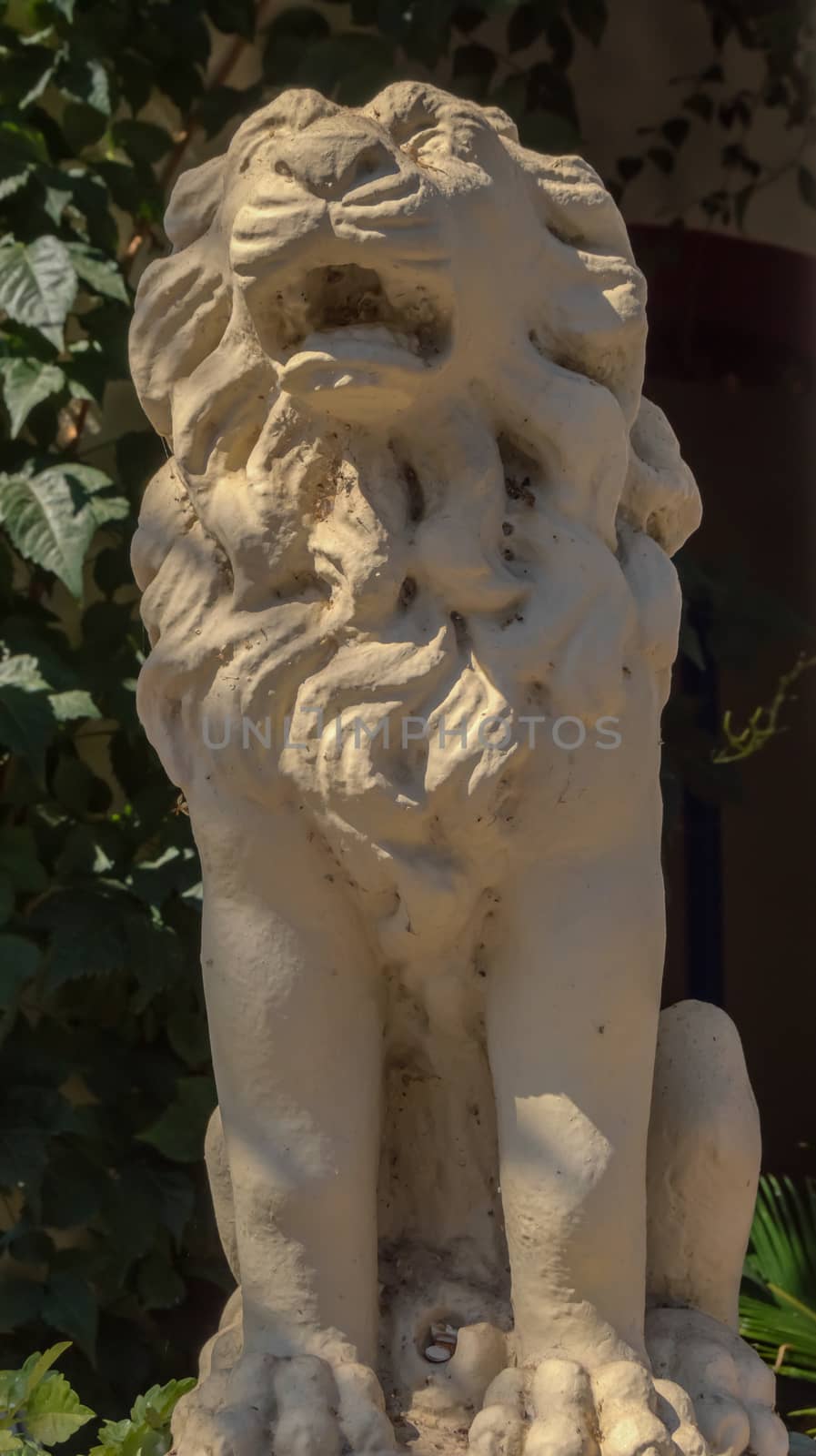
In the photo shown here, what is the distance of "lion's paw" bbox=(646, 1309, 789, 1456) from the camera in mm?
1041

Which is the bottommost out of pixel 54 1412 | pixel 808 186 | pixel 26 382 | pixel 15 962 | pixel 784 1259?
pixel 784 1259

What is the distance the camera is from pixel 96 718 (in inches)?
Result: 85.1

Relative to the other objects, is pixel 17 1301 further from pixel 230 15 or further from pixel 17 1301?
pixel 230 15

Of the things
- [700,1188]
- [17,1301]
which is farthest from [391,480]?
[17,1301]

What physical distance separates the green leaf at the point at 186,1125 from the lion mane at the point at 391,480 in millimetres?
1002

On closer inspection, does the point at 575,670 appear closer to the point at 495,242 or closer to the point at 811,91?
the point at 495,242

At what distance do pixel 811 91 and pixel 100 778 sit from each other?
1.64 m

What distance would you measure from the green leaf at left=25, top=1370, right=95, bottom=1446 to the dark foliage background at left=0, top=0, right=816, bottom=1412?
24.4 inches

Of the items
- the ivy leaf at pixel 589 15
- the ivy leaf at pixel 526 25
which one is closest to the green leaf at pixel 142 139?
the ivy leaf at pixel 526 25

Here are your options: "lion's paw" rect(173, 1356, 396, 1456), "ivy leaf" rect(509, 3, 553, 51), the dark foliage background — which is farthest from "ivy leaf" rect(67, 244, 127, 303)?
"lion's paw" rect(173, 1356, 396, 1456)

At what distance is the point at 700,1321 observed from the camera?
1.15 m

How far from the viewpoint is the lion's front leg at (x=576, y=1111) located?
1.03 metres

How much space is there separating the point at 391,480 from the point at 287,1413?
0.59m

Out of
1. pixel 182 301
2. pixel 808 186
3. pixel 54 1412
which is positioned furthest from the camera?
pixel 808 186
